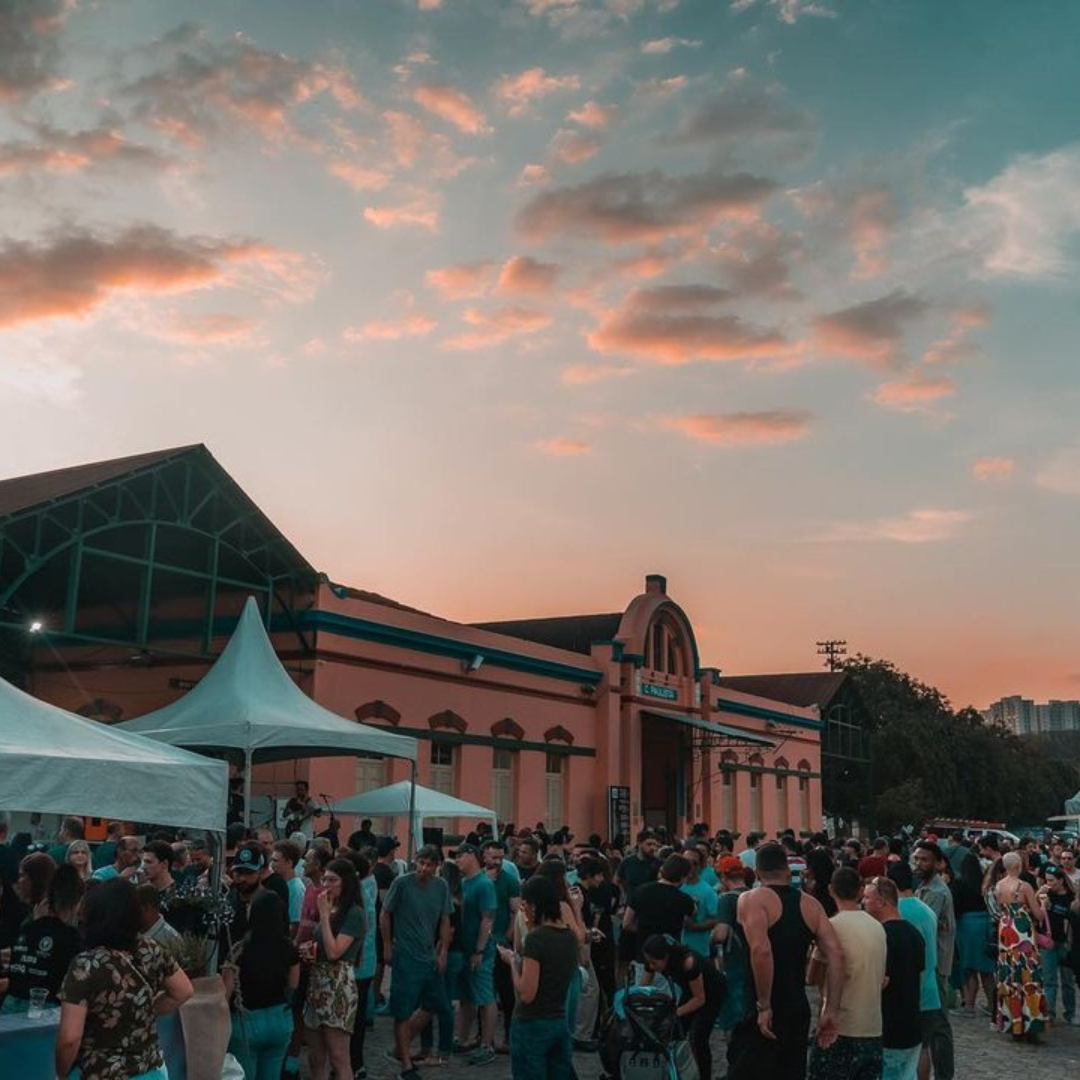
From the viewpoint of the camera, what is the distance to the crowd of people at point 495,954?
615cm

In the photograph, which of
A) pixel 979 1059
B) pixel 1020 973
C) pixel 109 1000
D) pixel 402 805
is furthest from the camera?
pixel 402 805

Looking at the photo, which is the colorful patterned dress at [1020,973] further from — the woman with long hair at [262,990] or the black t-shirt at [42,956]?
the black t-shirt at [42,956]

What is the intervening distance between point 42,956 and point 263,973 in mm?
1408

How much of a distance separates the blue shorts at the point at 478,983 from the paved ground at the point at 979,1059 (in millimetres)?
570

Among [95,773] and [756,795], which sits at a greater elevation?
[756,795]

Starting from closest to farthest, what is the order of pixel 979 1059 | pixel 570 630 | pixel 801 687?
1. pixel 979 1059
2. pixel 570 630
3. pixel 801 687

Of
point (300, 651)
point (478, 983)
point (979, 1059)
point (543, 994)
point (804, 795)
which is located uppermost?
point (300, 651)

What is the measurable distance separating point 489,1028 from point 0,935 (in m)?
4.71

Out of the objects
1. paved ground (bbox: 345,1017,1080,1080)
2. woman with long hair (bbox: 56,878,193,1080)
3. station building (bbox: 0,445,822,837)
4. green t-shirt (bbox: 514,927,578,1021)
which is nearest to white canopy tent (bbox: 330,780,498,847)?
station building (bbox: 0,445,822,837)

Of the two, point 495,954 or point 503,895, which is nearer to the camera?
point 495,954

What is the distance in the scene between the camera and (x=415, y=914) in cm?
1001

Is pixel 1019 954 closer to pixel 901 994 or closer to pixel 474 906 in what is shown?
pixel 474 906

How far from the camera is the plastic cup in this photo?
631cm

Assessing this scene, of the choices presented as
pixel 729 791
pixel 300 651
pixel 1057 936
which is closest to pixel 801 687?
pixel 729 791
